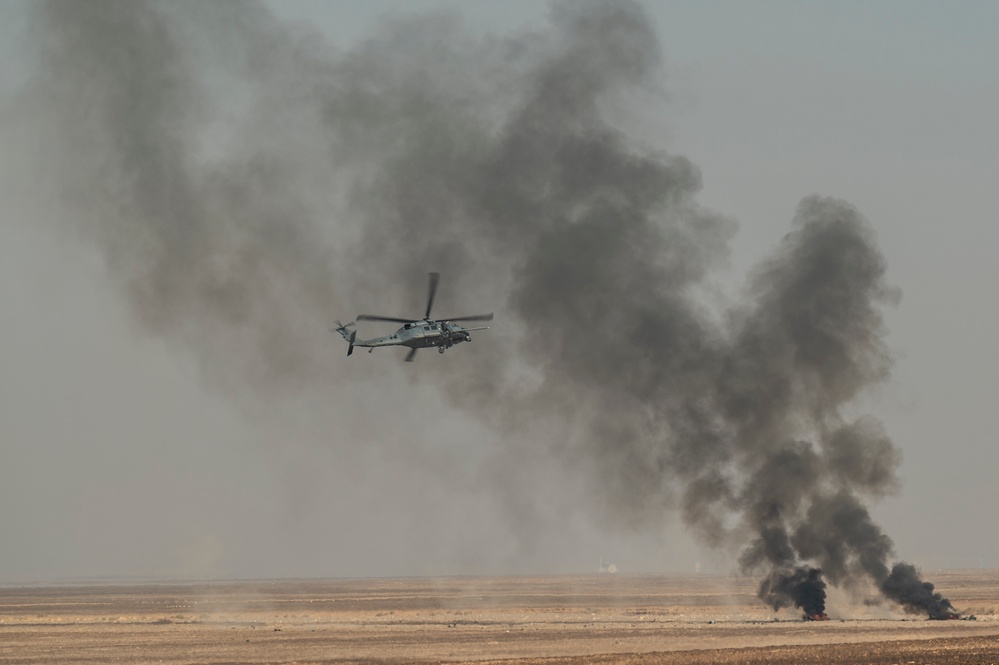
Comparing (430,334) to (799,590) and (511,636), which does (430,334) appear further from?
(799,590)

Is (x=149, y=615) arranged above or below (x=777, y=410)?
below

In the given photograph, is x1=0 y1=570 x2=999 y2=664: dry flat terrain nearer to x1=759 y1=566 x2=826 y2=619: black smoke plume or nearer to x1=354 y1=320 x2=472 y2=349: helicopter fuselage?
x1=759 y1=566 x2=826 y2=619: black smoke plume

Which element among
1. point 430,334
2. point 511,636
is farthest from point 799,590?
point 430,334

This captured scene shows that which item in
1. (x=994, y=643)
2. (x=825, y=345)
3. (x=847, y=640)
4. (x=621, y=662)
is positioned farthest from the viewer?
(x=825, y=345)

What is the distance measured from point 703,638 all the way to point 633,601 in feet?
191

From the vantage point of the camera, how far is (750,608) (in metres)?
102

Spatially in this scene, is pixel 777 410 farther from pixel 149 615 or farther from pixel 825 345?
pixel 149 615

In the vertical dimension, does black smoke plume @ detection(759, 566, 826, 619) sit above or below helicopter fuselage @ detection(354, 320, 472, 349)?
below

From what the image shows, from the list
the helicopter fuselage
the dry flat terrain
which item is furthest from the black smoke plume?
the helicopter fuselage

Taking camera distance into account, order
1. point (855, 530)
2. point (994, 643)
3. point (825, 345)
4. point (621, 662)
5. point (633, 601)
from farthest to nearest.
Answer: point (633, 601) < point (825, 345) < point (855, 530) < point (994, 643) < point (621, 662)

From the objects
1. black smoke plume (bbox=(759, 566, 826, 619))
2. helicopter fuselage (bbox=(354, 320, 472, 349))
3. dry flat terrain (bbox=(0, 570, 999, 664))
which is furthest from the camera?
black smoke plume (bbox=(759, 566, 826, 619))

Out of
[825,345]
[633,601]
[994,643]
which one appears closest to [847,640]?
[994,643]

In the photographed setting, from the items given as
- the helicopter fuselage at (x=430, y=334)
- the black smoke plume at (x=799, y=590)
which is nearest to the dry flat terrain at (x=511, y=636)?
the black smoke plume at (x=799, y=590)

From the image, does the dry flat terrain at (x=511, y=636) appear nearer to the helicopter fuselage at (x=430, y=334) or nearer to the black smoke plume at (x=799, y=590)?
the black smoke plume at (x=799, y=590)
